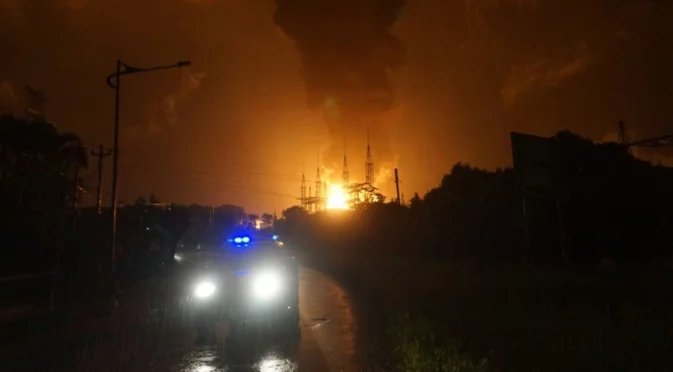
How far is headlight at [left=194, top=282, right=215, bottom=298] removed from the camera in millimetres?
12523

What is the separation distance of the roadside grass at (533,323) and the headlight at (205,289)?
382 cm

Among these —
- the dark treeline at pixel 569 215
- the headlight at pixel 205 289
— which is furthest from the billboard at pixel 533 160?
the headlight at pixel 205 289

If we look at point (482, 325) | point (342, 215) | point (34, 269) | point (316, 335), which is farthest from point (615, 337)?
point (342, 215)

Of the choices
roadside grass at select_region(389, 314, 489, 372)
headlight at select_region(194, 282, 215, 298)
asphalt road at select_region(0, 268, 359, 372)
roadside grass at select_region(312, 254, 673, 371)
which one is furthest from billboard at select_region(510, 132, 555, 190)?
headlight at select_region(194, 282, 215, 298)

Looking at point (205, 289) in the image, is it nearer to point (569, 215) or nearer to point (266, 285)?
point (266, 285)

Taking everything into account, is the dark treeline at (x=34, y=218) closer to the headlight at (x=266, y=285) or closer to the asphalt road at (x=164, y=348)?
the asphalt road at (x=164, y=348)

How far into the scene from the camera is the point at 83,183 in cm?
4659

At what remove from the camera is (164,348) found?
1087 centimetres

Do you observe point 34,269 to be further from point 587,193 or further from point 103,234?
point 587,193

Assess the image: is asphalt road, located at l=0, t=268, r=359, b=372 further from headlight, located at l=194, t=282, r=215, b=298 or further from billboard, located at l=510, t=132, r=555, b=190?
billboard, located at l=510, t=132, r=555, b=190

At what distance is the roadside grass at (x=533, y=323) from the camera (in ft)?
22.9

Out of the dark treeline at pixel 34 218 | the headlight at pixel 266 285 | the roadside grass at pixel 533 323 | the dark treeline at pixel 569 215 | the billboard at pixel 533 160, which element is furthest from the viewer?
the dark treeline at pixel 569 215

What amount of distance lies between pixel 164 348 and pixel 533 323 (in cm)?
634

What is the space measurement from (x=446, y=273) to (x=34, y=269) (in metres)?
16.3
